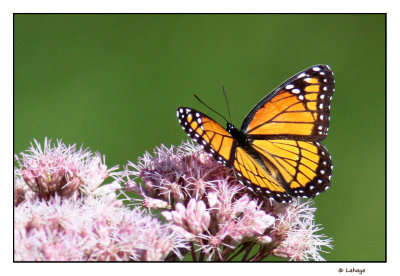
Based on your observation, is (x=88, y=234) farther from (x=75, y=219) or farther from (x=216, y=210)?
(x=216, y=210)

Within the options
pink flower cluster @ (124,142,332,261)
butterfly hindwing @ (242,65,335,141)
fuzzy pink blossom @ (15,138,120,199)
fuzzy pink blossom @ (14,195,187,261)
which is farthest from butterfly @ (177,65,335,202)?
fuzzy pink blossom @ (15,138,120,199)

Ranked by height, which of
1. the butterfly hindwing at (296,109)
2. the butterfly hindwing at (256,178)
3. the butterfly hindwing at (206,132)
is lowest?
the butterfly hindwing at (256,178)

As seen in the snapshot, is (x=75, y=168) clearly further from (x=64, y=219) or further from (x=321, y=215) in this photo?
(x=321, y=215)

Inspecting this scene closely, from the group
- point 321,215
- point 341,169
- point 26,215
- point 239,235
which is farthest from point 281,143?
point 341,169

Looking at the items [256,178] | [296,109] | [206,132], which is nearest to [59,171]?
[206,132]

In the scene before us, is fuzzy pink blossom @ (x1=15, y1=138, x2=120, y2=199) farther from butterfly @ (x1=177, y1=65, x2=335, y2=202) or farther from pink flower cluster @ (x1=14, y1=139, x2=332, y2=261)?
butterfly @ (x1=177, y1=65, x2=335, y2=202)

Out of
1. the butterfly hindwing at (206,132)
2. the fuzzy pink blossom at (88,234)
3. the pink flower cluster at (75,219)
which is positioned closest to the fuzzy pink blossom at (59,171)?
the pink flower cluster at (75,219)

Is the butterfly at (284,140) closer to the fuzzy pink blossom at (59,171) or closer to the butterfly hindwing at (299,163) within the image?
the butterfly hindwing at (299,163)
